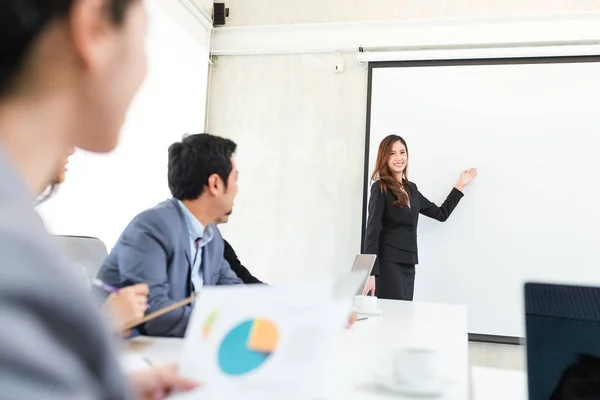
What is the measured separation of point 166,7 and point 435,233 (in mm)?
2408

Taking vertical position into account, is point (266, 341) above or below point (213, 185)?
below

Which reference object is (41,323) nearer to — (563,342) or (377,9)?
(563,342)

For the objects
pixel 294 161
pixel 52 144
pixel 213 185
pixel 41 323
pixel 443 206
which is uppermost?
pixel 294 161

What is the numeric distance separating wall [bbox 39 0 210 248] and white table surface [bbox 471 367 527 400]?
6.19 ft

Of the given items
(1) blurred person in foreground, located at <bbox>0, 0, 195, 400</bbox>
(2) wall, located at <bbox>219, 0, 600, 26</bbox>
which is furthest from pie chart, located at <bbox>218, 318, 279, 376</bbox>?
(2) wall, located at <bbox>219, 0, 600, 26</bbox>

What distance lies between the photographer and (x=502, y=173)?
3.59 m

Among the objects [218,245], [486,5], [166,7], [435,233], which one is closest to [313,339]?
[218,245]

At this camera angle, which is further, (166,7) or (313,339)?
(166,7)

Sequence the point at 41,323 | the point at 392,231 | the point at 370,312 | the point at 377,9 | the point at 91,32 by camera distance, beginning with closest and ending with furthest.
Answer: the point at 41,323 → the point at 91,32 → the point at 370,312 → the point at 392,231 → the point at 377,9

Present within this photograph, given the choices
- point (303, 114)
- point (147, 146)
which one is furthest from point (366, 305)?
point (303, 114)

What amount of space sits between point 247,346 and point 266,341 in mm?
33

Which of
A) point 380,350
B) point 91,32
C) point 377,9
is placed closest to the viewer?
point 91,32

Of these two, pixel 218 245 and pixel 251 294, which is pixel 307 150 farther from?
pixel 251 294

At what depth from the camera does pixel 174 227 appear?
1.56 metres
